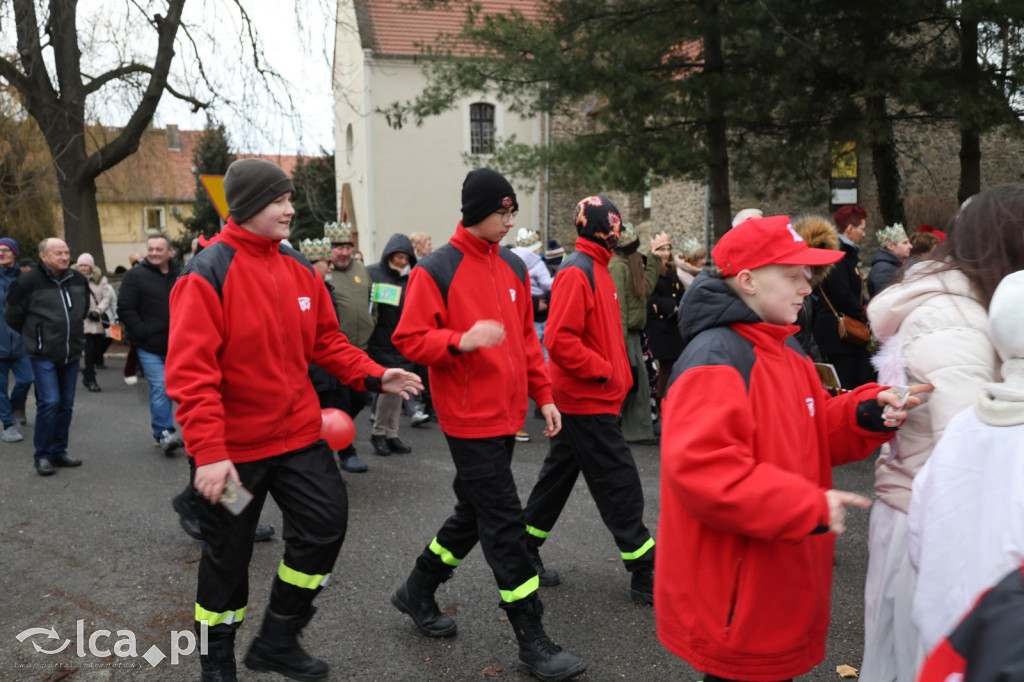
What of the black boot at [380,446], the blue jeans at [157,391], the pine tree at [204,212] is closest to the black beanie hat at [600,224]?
the black boot at [380,446]

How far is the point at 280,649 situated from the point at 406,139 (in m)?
28.4

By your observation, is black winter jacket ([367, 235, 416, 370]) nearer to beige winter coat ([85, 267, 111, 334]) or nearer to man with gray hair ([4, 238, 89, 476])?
man with gray hair ([4, 238, 89, 476])

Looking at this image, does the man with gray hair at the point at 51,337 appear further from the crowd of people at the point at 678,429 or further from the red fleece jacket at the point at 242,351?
the red fleece jacket at the point at 242,351

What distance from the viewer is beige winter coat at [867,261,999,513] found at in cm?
229

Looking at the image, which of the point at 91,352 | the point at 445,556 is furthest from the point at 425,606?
the point at 91,352

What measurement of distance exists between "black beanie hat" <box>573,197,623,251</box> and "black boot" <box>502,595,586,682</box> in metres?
1.96

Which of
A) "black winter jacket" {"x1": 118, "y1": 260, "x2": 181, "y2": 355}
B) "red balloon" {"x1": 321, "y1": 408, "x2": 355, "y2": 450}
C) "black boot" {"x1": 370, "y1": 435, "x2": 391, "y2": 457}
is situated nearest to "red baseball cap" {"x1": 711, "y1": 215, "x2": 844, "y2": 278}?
"red balloon" {"x1": 321, "y1": 408, "x2": 355, "y2": 450}

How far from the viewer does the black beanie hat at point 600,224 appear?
477 centimetres

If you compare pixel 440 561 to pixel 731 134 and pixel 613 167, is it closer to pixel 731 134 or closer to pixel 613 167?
pixel 613 167

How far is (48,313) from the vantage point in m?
7.86

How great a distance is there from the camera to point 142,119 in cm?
1800

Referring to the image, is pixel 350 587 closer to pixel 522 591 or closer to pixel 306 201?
pixel 522 591

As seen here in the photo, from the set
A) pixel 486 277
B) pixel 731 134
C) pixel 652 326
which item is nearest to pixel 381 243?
pixel 731 134

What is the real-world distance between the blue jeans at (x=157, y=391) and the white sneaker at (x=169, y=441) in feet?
0.13
